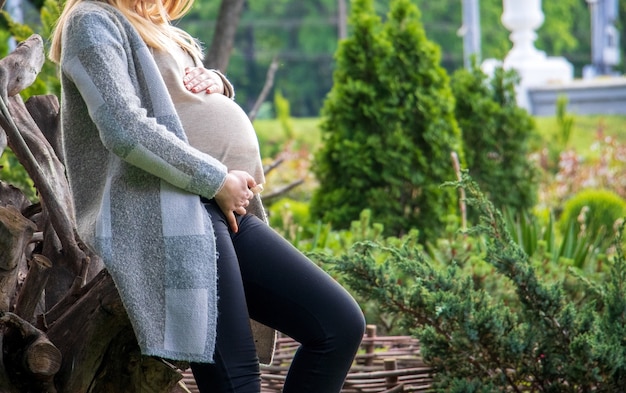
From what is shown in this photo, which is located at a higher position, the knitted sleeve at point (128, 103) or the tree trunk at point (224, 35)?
the knitted sleeve at point (128, 103)

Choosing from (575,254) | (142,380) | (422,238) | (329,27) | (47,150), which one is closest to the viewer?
(142,380)

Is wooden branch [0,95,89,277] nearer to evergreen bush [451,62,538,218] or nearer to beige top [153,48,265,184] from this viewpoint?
beige top [153,48,265,184]

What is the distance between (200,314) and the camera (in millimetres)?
2146

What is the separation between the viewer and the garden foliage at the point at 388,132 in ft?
19.5

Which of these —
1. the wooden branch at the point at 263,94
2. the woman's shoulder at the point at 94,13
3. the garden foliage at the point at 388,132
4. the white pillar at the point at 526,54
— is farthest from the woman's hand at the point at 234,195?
the white pillar at the point at 526,54

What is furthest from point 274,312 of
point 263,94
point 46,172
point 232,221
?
point 263,94

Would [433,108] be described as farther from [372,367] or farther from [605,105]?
[605,105]

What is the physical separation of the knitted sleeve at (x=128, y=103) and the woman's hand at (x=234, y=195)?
0.03 m

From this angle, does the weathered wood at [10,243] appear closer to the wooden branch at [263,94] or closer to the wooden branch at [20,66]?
the wooden branch at [20,66]

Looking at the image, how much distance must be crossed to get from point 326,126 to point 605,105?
14.2m

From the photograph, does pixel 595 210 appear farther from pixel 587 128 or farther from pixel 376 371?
pixel 587 128

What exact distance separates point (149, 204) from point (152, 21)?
525 millimetres

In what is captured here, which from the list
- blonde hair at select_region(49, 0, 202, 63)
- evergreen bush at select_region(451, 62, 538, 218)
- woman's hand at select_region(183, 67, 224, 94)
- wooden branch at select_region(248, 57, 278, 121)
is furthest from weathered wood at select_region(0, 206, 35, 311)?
evergreen bush at select_region(451, 62, 538, 218)

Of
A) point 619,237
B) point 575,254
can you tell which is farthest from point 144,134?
point 575,254
